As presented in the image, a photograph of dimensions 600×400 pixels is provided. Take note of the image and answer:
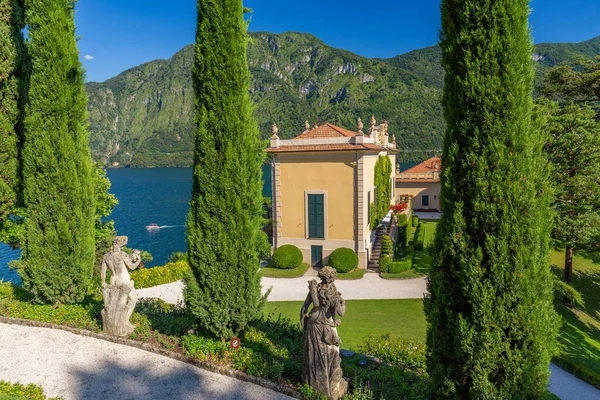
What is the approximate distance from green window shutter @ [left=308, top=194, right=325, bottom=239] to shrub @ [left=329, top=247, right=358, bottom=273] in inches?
64.3

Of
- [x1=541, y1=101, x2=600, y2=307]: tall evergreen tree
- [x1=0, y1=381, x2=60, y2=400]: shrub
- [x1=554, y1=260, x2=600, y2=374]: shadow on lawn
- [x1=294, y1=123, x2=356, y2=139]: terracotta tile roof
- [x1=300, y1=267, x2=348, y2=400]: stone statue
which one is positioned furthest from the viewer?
[x1=294, y1=123, x2=356, y2=139]: terracotta tile roof

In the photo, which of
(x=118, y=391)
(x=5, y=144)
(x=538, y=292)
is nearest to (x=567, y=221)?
(x=538, y=292)

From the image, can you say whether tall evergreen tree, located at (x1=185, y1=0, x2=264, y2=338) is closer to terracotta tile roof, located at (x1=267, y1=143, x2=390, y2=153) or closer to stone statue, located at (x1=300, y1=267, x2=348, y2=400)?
stone statue, located at (x1=300, y1=267, x2=348, y2=400)

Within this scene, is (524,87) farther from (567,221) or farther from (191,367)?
(567,221)

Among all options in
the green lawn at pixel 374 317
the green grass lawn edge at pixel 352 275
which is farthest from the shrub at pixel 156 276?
the green grass lawn edge at pixel 352 275

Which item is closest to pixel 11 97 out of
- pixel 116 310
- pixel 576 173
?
pixel 116 310

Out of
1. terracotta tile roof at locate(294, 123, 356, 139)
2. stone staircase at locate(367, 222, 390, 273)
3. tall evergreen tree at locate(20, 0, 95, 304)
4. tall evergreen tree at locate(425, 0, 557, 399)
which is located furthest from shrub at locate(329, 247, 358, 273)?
tall evergreen tree at locate(425, 0, 557, 399)

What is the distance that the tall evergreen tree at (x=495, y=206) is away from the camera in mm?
4734

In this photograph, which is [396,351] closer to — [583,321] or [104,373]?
[104,373]

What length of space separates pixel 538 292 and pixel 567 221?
1365cm

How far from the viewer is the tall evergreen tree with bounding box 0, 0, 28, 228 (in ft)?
39.2

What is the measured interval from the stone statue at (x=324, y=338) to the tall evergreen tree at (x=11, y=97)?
39.1 ft

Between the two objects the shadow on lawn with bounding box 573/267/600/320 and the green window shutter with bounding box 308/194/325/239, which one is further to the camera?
the green window shutter with bounding box 308/194/325/239

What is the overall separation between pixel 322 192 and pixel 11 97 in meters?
14.9
